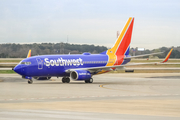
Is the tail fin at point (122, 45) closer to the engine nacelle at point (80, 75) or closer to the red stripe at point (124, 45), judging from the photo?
the red stripe at point (124, 45)

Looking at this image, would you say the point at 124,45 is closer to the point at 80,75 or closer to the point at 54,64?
the point at 80,75

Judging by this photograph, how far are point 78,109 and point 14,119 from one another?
190 inches

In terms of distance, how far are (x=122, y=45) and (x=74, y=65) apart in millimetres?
10020

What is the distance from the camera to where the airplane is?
42.8 meters

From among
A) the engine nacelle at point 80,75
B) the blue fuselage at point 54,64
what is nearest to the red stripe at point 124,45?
the blue fuselage at point 54,64

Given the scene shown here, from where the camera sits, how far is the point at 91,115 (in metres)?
16.5

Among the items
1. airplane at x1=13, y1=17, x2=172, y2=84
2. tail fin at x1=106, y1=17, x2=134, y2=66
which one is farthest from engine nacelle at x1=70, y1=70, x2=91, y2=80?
tail fin at x1=106, y1=17, x2=134, y2=66

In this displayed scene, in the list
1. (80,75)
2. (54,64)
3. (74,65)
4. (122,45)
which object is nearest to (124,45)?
(122,45)

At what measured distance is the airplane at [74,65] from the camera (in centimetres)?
4278

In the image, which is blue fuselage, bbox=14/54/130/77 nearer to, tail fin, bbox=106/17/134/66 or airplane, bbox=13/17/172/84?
airplane, bbox=13/17/172/84

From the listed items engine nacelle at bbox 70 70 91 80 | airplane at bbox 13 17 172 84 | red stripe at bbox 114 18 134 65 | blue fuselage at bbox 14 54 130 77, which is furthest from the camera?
red stripe at bbox 114 18 134 65

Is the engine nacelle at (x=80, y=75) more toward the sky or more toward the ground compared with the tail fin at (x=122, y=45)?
more toward the ground

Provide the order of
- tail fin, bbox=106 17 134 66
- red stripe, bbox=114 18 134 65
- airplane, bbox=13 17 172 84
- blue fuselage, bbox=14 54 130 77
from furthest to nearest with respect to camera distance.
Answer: red stripe, bbox=114 18 134 65 → tail fin, bbox=106 17 134 66 → airplane, bbox=13 17 172 84 → blue fuselage, bbox=14 54 130 77

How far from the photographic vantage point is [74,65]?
151 feet
